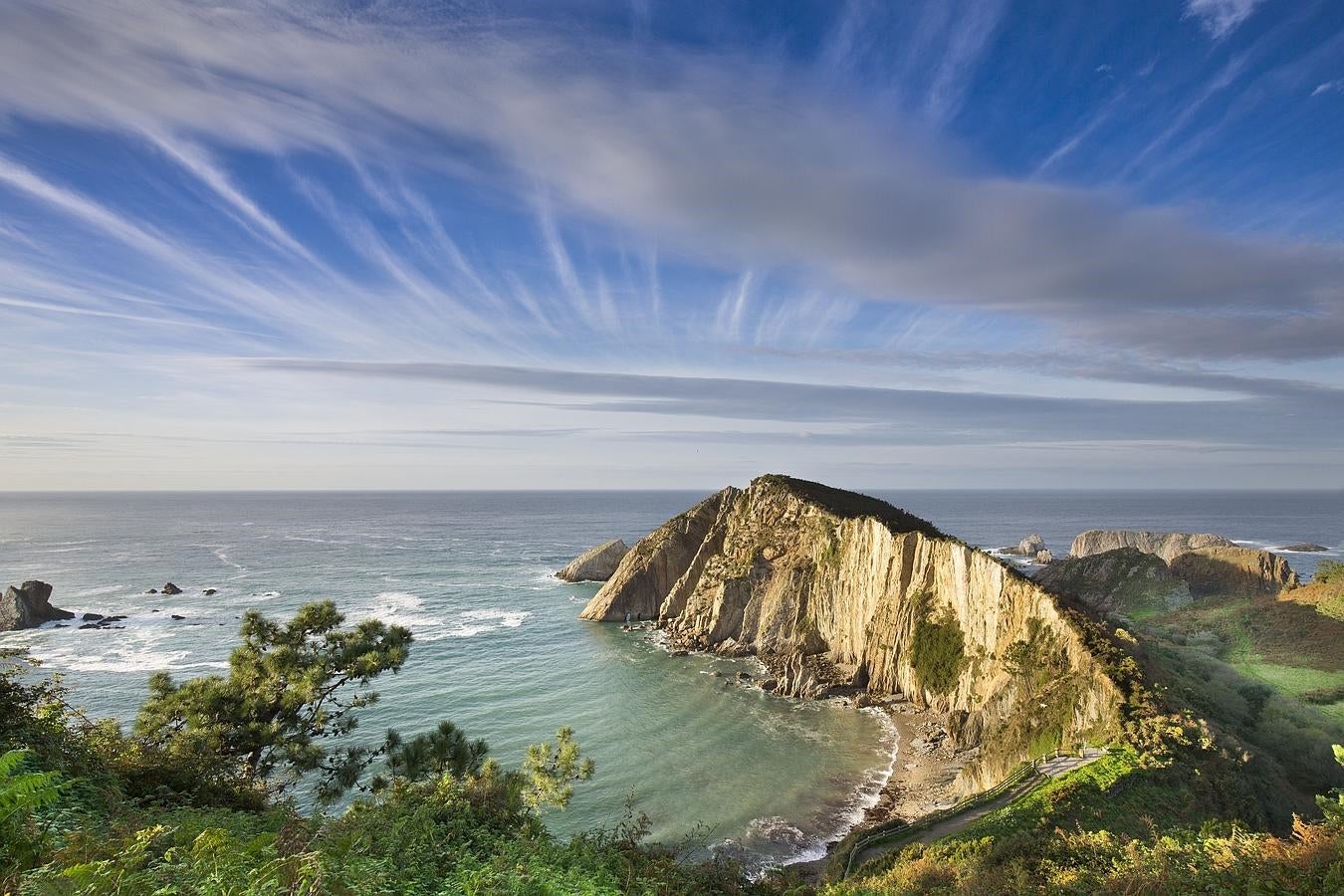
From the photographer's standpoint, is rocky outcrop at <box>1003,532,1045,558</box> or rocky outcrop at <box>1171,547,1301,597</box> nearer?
rocky outcrop at <box>1171,547,1301,597</box>

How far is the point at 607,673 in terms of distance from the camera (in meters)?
49.3

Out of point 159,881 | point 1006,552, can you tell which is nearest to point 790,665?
point 159,881

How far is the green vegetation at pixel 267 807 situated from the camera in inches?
281

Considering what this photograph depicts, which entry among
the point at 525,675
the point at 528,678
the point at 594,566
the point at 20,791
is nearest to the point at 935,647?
the point at 528,678

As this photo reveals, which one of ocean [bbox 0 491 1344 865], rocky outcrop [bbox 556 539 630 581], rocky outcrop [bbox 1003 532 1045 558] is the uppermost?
rocky outcrop [bbox 1003 532 1045 558]

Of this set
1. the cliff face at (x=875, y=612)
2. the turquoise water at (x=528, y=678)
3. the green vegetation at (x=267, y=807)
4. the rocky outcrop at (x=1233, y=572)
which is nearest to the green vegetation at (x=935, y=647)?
the cliff face at (x=875, y=612)

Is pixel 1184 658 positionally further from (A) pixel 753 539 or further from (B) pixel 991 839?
(A) pixel 753 539

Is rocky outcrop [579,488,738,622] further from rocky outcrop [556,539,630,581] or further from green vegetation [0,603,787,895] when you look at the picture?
green vegetation [0,603,787,895]

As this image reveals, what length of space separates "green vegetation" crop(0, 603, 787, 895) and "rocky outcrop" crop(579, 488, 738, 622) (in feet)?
134

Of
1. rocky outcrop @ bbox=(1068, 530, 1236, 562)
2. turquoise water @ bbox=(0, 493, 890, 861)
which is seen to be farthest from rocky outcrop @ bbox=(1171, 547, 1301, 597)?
turquoise water @ bbox=(0, 493, 890, 861)

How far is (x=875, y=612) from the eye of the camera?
46469 millimetres

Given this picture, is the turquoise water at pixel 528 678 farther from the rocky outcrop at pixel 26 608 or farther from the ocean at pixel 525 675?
the rocky outcrop at pixel 26 608

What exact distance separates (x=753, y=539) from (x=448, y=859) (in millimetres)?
51959

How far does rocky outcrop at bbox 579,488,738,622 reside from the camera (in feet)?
220
